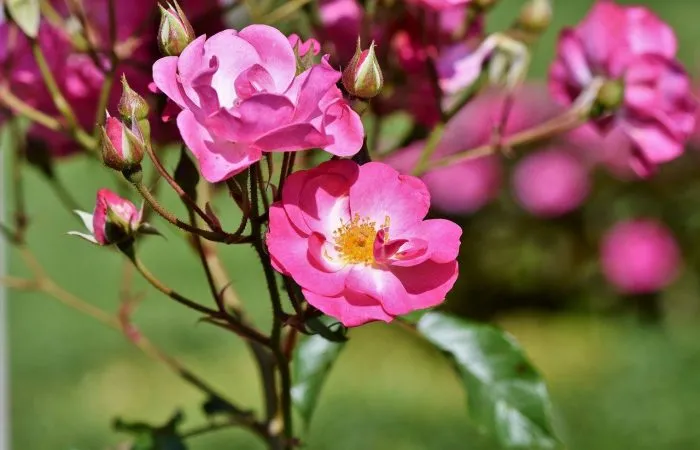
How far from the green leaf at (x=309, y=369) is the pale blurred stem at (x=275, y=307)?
3 cm

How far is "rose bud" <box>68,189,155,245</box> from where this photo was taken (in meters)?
0.57

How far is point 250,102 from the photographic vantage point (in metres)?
0.49

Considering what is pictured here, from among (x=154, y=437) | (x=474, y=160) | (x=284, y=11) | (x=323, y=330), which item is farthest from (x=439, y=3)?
(x=474, y=160)

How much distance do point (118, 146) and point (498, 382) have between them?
34 cm

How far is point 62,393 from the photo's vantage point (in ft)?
6.99

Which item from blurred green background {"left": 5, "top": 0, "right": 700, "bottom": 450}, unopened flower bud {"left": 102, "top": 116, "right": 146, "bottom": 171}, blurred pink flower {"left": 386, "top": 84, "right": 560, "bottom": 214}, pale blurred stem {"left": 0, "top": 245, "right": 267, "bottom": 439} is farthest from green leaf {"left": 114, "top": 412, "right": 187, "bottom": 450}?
blurred pink flower {"left": 386, "top": 84, "right": 560, "bottom": 214}

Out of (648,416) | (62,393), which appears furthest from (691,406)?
(62,393)

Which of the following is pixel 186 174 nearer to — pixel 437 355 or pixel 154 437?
pixel 154 437

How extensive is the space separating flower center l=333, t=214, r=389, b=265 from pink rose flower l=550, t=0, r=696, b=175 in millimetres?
295

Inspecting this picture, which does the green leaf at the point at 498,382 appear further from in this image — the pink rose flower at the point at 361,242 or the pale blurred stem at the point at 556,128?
the pink rose flower at the point at 361,242

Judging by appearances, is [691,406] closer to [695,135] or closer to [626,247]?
[626,247]

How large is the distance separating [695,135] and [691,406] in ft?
2.16

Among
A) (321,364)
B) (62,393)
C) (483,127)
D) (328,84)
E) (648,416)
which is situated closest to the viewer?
(328,84)

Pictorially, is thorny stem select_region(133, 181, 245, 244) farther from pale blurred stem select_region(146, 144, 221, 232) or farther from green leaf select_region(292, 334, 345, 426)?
green leaf select_region(292, 334, 345, 426)
